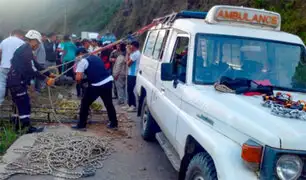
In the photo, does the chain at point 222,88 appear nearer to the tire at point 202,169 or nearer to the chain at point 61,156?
the tire at point 202,169

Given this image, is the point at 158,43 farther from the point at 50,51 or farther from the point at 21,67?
the point at 50,51

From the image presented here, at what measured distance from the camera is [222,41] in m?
4.55

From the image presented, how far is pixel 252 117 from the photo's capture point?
3.17 meters

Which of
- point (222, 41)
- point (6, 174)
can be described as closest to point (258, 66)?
point (222, 41)

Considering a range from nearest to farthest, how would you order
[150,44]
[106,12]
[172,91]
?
[172,91]
[150,44]
[106,12]

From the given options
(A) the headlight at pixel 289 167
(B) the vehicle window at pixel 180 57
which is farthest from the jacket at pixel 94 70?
(A) the headlight at pixel 289 167

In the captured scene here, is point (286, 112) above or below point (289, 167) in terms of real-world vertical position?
above

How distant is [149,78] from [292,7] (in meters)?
8.08

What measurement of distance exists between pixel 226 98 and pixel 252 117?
59 cm

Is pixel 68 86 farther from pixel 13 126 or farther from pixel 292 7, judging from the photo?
pixel 292 7

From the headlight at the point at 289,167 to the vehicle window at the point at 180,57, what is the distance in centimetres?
194

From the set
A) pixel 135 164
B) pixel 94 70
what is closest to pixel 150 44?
pixel 94 70

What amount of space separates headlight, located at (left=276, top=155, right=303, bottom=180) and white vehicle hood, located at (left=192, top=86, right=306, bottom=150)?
9 centimetres

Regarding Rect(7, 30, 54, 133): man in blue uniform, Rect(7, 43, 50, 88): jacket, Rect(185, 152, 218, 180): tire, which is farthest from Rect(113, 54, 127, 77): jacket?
Rect(185, 152, 218, 180): tire
